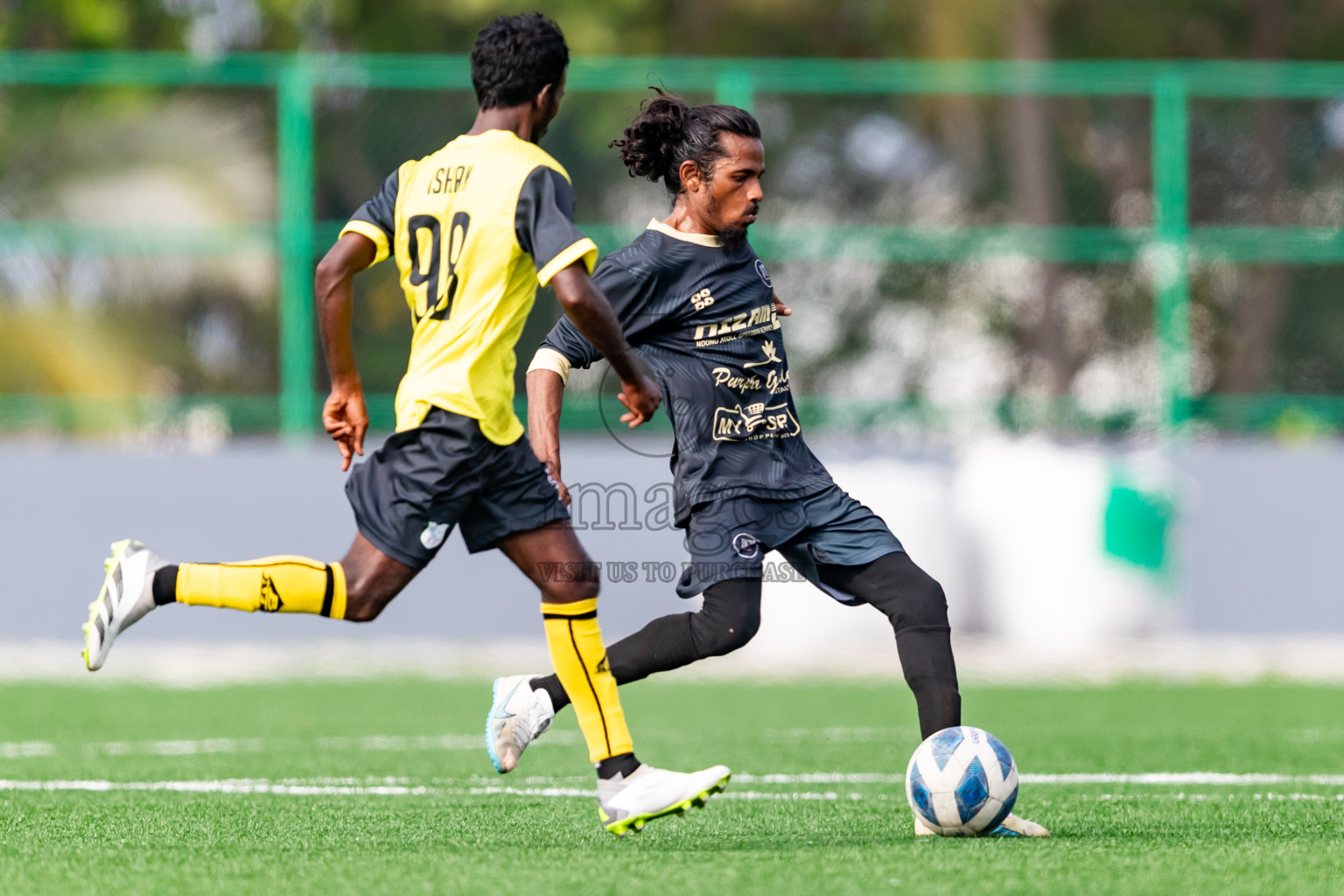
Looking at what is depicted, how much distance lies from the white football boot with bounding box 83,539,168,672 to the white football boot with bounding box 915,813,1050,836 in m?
2.17

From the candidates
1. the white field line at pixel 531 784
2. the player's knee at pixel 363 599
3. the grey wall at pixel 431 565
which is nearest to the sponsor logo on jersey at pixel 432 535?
the player's knee at pixel 363 599

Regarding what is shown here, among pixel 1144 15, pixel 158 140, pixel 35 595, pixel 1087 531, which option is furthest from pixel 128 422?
pixel 1144 15

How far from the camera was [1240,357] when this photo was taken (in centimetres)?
1330

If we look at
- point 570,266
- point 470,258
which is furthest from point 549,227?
point 470,258

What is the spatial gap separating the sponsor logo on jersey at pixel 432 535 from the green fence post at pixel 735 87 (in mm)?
9214

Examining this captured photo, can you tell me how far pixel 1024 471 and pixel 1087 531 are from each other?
2.06 ft

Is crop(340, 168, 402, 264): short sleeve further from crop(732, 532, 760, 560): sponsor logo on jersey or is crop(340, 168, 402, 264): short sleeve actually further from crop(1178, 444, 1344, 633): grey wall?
crop(1178, 444, 1344, 633): grey wall

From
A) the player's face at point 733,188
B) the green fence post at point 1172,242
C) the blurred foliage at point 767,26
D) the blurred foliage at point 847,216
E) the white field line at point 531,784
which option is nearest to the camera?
the player's face at point 733,188

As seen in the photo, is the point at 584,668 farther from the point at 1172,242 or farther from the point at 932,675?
the point at 1172,242

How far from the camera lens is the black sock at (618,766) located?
15.3 feet

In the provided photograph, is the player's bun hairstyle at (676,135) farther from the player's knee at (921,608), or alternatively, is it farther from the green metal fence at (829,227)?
the green metal fence at (829,227)

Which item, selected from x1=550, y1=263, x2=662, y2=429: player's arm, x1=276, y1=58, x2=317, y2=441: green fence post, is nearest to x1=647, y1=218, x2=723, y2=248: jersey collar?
x1=550, y1=263, x2=662, y2=429: player's arm

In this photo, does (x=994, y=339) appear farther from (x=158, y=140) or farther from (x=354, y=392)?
(x=354, y=392)

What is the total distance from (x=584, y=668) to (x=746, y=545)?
68 centimetres
